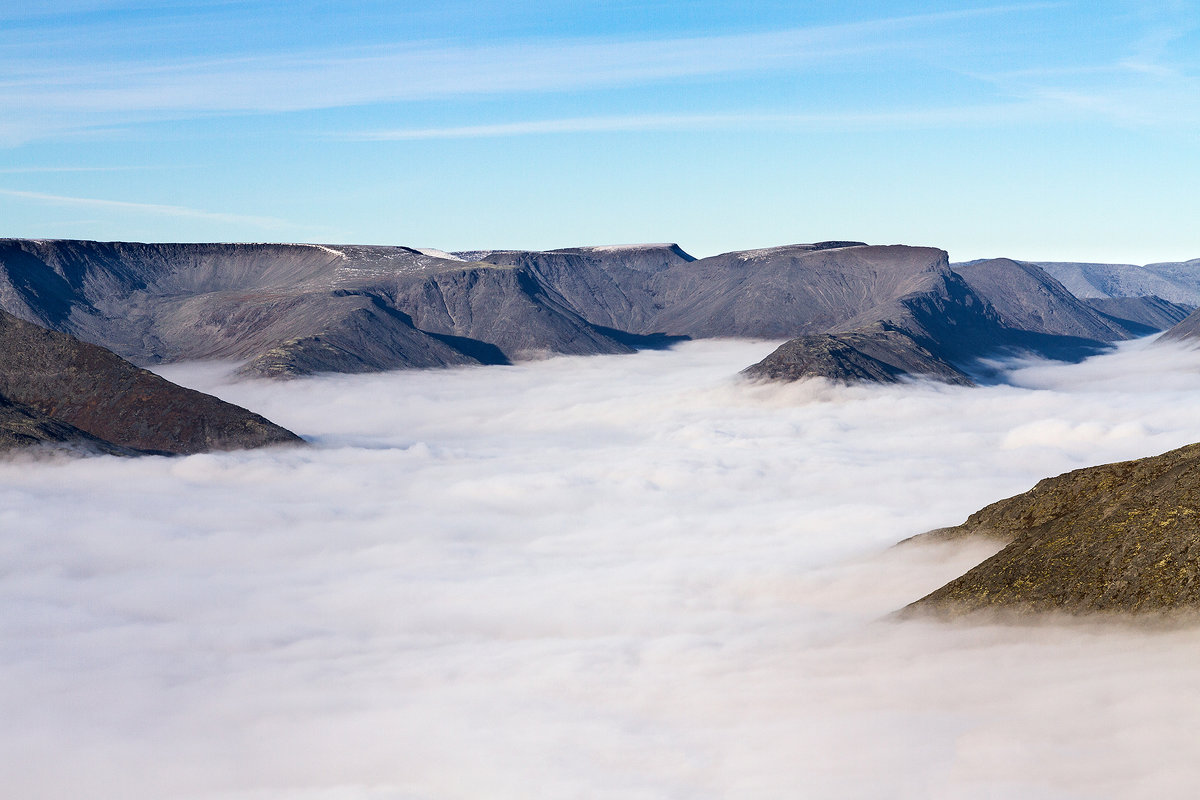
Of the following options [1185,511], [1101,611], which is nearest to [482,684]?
[1101,611]

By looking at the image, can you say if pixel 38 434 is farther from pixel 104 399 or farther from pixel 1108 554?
pixel 1108 554

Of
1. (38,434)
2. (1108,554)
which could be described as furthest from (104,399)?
(1108,554)

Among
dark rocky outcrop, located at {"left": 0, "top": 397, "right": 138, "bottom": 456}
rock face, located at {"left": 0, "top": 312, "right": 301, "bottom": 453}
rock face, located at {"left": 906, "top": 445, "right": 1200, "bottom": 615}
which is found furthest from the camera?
rock face, located at {"left": 0, "top": 312, "right": 301, "bottom": 453}

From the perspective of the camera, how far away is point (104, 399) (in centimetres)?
16938

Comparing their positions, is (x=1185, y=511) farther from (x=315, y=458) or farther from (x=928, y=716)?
(x=315, y=458)

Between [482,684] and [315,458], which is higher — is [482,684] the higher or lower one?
the lower one

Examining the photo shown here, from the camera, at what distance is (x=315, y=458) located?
19275cm

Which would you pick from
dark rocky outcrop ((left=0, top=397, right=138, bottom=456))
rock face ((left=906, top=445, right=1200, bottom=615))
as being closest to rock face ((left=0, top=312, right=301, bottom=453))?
dark rocky outcrop ((left=0, top=397, right=138, bottom=456))

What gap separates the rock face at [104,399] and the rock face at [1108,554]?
125 m

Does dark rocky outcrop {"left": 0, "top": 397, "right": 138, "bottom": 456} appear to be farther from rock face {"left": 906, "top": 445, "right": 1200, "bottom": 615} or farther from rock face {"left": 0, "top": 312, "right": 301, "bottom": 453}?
rock face {"left": 906, "top": 445, "right": 1200, "bottom": 615}

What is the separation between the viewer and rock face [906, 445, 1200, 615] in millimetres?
63531

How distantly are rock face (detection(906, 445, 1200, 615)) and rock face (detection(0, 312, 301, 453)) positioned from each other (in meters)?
125

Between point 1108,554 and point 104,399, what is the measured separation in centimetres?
14453

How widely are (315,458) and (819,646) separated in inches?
5095
